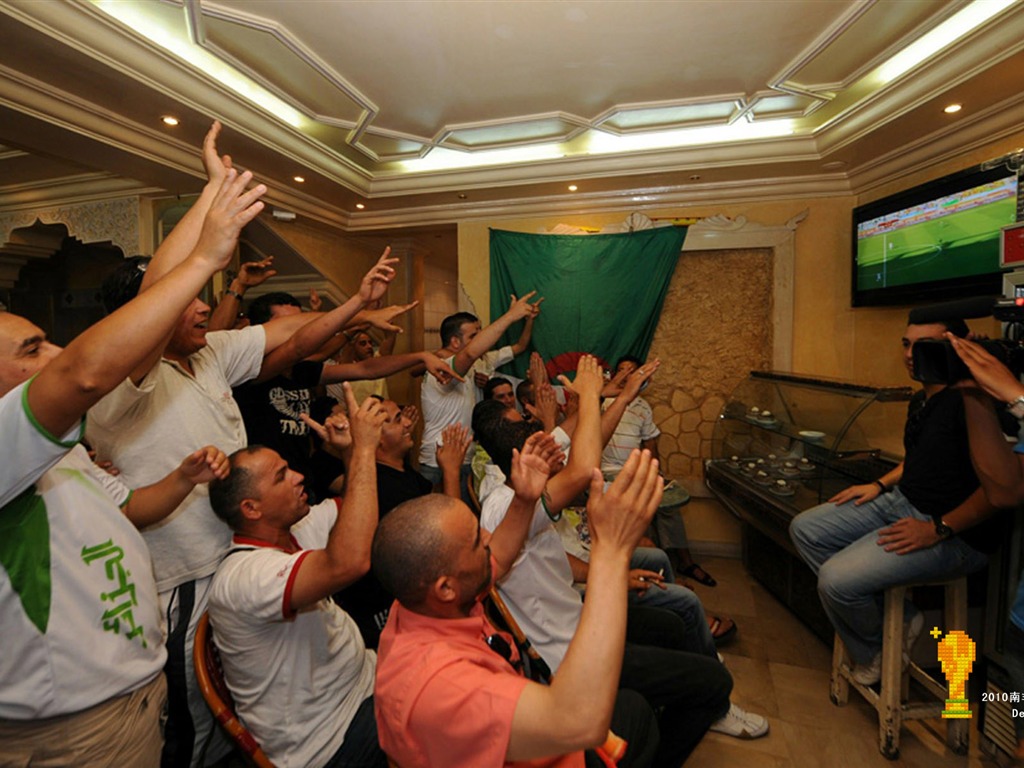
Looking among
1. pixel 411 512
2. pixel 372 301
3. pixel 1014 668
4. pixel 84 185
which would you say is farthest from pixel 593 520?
pixel 84 185

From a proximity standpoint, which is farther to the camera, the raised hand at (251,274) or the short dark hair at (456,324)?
the short dark hair at (456,324)

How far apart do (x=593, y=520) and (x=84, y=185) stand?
485 cm

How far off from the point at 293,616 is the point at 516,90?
8.75 feet

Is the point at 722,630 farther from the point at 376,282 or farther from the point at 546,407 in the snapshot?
the point at 376,282

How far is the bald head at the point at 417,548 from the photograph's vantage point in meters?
1.01

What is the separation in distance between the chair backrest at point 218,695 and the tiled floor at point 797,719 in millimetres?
1650

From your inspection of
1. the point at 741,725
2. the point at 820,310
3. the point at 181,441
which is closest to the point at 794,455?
the point at 820,310

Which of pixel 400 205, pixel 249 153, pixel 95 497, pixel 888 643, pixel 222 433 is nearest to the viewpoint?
pixel 95 497

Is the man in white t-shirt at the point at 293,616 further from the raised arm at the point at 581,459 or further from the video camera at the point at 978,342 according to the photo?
the video camera at the point at 978,342

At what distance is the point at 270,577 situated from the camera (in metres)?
1.16

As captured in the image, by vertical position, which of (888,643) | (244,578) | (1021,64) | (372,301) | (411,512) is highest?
(1021,64)

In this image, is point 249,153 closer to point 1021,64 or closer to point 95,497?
point 95,497

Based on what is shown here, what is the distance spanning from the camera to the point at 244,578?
46.2 inches

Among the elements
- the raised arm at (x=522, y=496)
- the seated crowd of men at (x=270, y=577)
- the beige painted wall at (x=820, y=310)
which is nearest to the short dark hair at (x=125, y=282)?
the seated crowd of men at (x=270, y=577)
